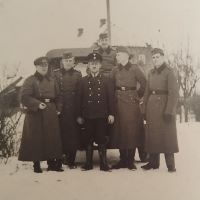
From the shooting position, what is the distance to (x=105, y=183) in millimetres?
3148

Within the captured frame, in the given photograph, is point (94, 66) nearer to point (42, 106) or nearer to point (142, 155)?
point (42, 106)

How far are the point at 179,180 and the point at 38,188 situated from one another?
36.4 inches

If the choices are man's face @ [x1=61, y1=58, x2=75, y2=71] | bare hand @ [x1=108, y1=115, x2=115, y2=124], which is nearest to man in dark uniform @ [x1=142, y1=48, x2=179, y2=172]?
bare hand @ [x1=108, y1=115, x2=115, y2=124]

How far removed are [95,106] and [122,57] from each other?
41 cm

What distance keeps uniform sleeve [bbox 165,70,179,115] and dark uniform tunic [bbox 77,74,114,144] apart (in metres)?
0.41

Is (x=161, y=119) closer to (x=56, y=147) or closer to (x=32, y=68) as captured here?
(x=56, y=147)

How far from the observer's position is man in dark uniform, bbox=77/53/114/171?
136 inches

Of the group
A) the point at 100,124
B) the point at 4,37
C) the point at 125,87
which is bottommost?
the point at 100,124

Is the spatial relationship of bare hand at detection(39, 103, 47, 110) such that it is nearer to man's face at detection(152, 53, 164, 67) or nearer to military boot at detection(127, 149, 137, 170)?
military boot at detection(127, 149, 137, 170)

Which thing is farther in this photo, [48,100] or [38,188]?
[48,100]

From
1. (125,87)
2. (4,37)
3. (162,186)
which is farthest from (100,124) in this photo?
(4,37)

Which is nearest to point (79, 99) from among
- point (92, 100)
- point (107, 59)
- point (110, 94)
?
point (92, 100)

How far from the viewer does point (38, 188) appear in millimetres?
3062

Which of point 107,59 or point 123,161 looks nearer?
point 123,161
